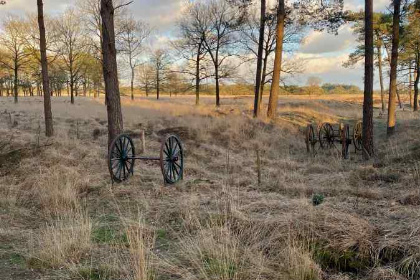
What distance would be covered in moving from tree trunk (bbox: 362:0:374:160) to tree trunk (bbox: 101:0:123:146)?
28.1 feet

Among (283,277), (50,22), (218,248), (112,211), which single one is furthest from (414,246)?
(50,22)

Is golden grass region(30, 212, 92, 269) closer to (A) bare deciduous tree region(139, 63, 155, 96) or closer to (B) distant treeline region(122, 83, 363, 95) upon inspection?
(B) distant treeline region(122, 83, 363, 95)

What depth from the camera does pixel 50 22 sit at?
123ft

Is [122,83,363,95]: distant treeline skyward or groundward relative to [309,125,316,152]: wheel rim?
skyward

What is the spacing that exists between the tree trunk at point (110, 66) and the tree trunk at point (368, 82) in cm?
856

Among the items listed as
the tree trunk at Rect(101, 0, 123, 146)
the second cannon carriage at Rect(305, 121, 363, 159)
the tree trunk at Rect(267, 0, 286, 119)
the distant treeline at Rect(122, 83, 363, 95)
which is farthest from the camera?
the distant treeline at Rect(122, 83, 363, 95)

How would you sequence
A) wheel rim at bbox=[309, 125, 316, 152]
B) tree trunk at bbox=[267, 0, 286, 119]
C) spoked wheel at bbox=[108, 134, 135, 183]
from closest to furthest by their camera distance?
1. spoked wheel at bbox=[108, 134, 135, 183]
2. wheel rim at bbox=[309, 125, 316, 152]
3. tree trunk at bbox=[267, 0, 286, 119]

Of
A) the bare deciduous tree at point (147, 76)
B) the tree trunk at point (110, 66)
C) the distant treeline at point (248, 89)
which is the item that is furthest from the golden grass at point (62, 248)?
the bare deciduous tree at point (147, 76)

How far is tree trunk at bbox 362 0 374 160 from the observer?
1301cm

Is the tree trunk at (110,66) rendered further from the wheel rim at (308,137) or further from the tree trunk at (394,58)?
the tree trunk at (394,58)

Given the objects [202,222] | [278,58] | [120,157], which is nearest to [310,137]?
[278,58]

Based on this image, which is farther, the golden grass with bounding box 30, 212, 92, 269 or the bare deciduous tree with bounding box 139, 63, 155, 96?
the bare deciduous tree with bounding box 139, 63, 155, 96

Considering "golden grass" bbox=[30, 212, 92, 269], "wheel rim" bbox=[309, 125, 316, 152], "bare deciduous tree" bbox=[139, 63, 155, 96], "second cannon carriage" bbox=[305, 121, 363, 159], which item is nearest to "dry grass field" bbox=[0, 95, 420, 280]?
"golden grass" bbox=[30, 212, 92, 269]

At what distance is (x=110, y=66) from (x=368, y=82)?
8792 millimetres
